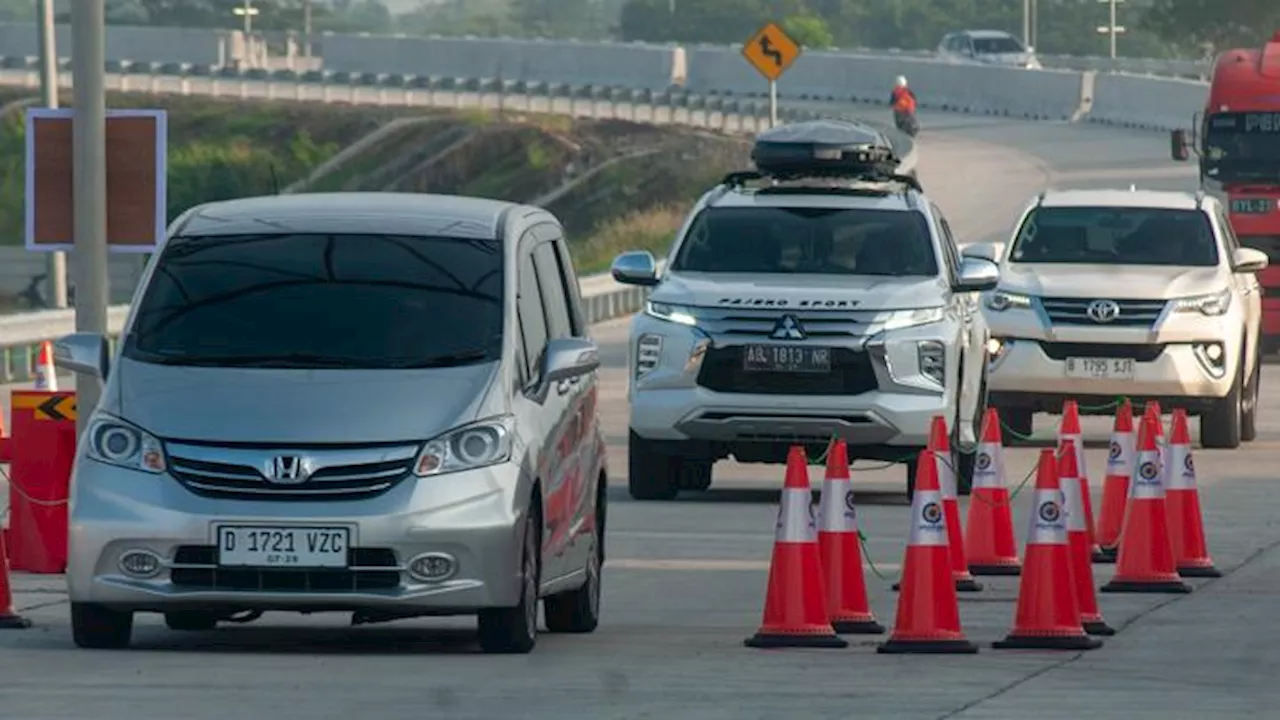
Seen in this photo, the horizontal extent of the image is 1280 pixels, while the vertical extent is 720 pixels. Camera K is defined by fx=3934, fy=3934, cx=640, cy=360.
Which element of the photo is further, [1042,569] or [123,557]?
[1042,569]

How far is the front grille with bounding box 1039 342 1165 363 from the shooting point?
88.2 ft

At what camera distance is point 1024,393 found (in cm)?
2700

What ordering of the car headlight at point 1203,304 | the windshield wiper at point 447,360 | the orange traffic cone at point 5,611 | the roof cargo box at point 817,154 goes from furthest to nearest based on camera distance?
the car headlight at point 1203,304 → the roof cargo box at point 817,154 → the orange traffic cone at point 5,611 → the windshield wiper at point 447,360

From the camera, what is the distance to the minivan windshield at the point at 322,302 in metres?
14.2

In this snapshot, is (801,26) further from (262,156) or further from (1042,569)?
(1042,569)

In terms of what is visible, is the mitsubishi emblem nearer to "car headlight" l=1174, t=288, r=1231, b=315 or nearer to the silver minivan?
"car headlight" l=1174, t=288, r=1231, b=315

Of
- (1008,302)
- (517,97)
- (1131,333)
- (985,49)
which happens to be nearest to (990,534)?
(1131,333)

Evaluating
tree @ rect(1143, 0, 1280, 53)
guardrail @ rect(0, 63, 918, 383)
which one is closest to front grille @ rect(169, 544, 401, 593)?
guardrail @ rect(0, 63, 918, 383)

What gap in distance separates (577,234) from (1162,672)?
7390cm

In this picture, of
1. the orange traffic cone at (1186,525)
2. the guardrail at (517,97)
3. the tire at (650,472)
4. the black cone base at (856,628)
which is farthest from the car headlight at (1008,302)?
the guardrail at (517,97)

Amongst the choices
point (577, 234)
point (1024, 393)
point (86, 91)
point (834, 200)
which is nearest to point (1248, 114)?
point (1024, 393)

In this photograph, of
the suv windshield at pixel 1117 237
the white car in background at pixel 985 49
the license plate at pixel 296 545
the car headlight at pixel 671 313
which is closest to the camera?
the license plate at pixel 296 545

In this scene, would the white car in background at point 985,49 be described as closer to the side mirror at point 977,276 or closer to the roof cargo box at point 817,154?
the roof cargo box at point 817,154

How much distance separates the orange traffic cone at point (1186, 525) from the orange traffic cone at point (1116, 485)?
1.34ft
